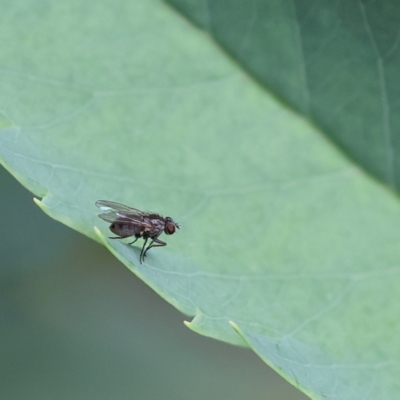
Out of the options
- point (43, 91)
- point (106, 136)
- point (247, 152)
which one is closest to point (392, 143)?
point (247, 152)

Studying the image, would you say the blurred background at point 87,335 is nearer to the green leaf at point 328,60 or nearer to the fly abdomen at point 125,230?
the fly abdomen at point 125,230

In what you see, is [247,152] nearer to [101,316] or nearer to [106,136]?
[106,136]

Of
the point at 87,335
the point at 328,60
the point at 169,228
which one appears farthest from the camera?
the point at 87,335

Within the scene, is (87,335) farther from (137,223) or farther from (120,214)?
(120,214)

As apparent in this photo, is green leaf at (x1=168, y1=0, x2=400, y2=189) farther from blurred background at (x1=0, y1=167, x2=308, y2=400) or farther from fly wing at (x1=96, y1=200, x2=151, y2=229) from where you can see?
blurred background at (x1=0, y1=167, x2=308, y2=400)

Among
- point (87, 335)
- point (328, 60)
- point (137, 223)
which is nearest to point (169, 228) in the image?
point (137, 223)

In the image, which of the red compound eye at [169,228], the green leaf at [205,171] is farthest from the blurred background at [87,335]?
the green leaf at [205,171]
